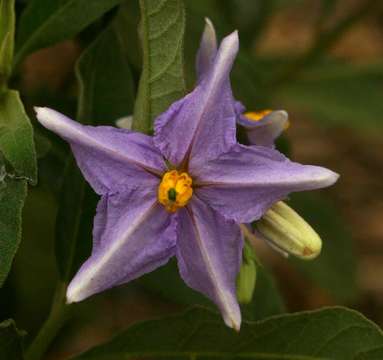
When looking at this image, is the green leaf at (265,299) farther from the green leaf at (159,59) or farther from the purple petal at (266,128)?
the green leaf at (159,59)

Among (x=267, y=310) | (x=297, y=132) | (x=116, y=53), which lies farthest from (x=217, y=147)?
(x=297, y=132)

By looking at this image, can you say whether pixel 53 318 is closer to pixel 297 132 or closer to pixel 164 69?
pixel 164 69

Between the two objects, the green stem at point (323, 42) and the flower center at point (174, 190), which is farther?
the green stem at point (323, 42)

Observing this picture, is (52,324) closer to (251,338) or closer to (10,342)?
(10,342)

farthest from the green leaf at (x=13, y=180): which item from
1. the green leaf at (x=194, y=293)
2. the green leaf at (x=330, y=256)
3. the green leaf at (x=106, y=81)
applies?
the green leaf at (x=330, y=256)

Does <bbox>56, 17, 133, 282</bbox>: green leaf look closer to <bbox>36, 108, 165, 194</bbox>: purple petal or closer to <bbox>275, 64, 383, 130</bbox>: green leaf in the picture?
<bbox>36, 108, 165, 194</bbox>: purple petal

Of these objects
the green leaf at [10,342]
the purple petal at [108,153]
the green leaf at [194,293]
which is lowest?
the green leaf at [194,293]

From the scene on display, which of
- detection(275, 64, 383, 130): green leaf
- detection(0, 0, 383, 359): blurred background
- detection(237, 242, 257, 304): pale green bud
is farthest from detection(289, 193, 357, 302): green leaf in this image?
detection(237, 242, 257, 304): pale green bud
